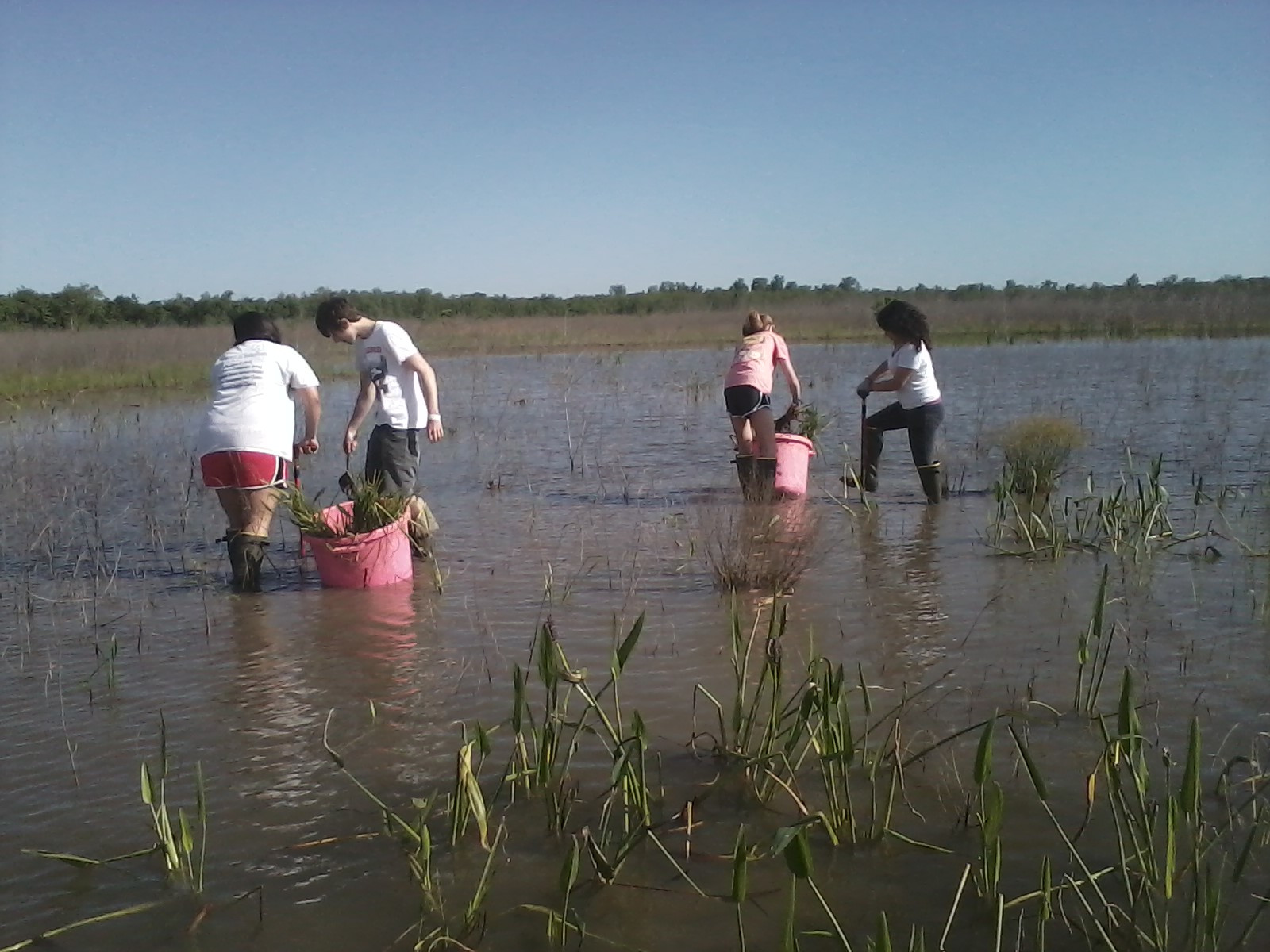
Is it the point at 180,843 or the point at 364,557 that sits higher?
the point at 364,557

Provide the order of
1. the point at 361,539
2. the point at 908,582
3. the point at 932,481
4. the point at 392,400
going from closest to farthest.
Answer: the point at 908,582 → the point at 361,539 → the point at 392,400 → the point at 932,481

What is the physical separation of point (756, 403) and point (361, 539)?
3447 mm

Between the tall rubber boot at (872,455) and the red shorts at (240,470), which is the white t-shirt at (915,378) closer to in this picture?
the tall rubber boot at (872,455)

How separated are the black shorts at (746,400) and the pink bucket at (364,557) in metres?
3.06

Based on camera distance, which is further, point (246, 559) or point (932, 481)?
point (932, 481)

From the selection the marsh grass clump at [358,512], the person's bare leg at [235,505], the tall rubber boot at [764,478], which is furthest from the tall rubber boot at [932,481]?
the person's bare leg at [235,505]

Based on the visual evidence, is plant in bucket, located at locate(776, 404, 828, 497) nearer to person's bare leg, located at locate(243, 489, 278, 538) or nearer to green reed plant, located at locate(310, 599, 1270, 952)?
person's bare leg, located at locate(243, 489, 278, 538)

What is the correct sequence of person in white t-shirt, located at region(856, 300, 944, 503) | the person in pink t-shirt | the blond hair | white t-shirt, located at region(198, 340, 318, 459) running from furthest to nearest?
1. the blond hair
2. the person in pink t-shirt
3. person in white t-shirt, located at region(856, 300, 944, 503)
4. white t-shirt, located at region(198, 340, 318, 459)

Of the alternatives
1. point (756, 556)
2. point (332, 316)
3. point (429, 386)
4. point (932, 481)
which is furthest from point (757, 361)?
point (332, 316)

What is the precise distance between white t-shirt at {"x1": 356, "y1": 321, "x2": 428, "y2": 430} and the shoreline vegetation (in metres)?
13.1

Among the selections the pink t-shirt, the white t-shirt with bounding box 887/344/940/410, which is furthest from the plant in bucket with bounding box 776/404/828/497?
the white t-shirt with bounding box 887/344/940/410

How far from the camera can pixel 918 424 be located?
8281 millimetres

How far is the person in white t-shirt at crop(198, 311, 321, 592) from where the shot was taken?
6.27 metres

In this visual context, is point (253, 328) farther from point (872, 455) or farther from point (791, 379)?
point (872, 455)
